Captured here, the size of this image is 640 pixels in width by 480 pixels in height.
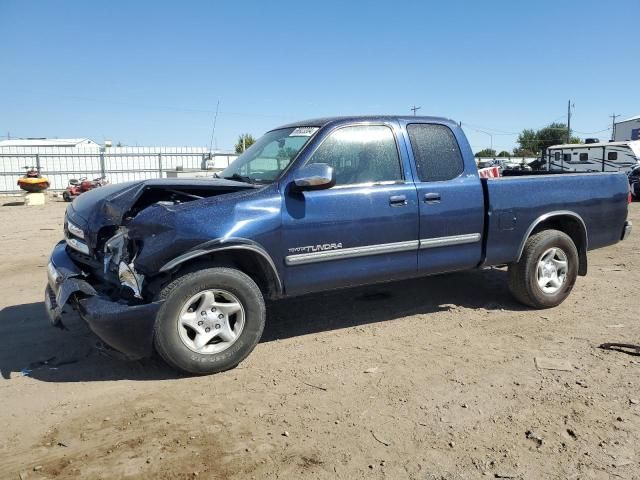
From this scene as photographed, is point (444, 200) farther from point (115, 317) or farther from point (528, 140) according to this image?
point (528, 140)

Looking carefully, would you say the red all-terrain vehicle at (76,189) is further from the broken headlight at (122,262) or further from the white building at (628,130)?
the white building at (628,130)

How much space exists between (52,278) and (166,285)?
1.20 metres

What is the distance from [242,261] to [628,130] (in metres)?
49.5

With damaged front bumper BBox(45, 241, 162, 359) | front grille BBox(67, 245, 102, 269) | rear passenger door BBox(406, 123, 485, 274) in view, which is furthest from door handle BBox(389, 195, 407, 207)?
front grille BBox(67, 245, 102, 269)

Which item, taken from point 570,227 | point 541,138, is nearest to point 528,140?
point 541,138

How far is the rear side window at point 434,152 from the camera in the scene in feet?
16.0

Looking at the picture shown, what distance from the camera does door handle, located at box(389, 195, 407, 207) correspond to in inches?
181

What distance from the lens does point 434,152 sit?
500 centimetres

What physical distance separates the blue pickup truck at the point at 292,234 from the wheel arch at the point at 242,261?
0.03 feet

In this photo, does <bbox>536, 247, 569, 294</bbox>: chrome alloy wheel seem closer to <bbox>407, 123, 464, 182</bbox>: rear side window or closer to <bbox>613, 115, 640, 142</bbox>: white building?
<bbox>407, 123, 464, 182</bbox>: rear side window

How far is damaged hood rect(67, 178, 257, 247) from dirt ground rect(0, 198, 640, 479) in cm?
108

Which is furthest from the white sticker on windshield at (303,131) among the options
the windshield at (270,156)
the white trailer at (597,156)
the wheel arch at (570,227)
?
the white trailer at (597,156)

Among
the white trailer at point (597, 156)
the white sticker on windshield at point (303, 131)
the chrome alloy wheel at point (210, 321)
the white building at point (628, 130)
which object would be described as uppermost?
the white building at point (628, 130)

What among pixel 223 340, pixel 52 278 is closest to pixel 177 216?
pixel 223 340
